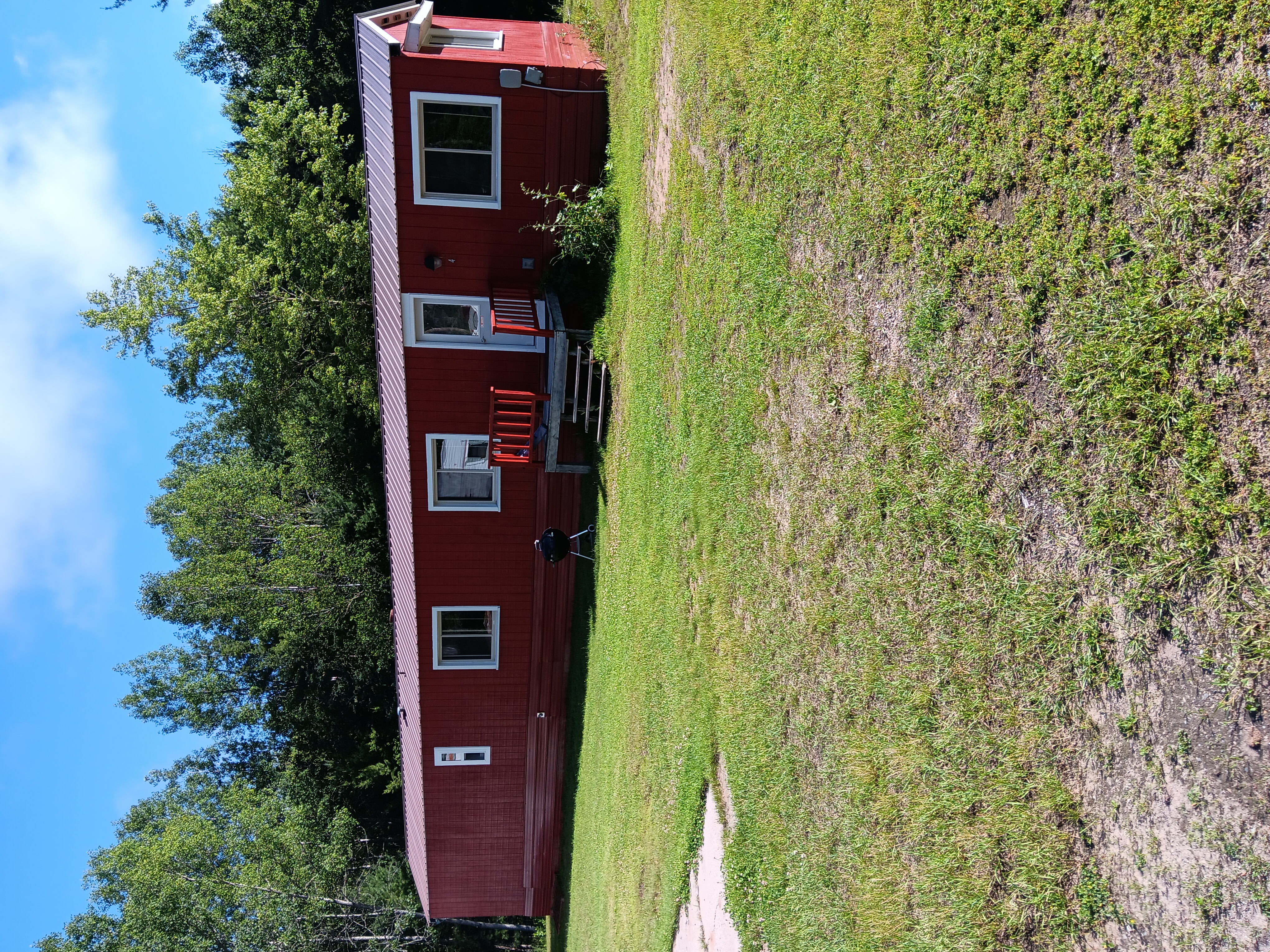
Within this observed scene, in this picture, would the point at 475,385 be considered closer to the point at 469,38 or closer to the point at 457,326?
the point at 457,326

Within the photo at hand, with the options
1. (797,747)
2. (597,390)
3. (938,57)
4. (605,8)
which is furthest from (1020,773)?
(605,8)

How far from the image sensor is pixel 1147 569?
4.00 metres

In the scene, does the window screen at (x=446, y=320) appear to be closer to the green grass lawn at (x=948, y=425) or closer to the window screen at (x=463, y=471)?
the window screen at (x=463, y=471)

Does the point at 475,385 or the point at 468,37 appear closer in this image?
the point at 468,37

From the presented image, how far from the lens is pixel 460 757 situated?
15.3 metres

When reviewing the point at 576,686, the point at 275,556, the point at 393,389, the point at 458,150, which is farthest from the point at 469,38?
the point at 275,556

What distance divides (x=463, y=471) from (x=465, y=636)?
2890 millimetres

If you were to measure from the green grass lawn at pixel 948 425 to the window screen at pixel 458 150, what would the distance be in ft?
13.4

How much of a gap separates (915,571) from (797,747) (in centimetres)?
187

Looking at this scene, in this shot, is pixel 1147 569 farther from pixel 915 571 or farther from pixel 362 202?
pixel 362 202

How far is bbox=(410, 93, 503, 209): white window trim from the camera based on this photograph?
1149 cm

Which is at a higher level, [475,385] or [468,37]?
[468,37]

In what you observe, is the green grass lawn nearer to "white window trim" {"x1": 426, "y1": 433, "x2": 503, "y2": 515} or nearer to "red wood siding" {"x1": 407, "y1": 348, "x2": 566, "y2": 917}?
"red wood siding" {"x1": 407, "y1": 348, "x2": 566, "y2": 917}

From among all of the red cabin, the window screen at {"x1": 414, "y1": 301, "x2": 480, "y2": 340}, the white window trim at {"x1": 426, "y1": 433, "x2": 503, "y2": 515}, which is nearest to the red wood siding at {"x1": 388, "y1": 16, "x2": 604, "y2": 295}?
the red cabin
